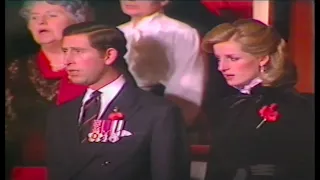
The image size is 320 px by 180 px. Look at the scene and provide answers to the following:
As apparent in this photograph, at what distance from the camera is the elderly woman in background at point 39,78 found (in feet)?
2.74

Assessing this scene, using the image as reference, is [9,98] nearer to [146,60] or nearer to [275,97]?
[146,60]

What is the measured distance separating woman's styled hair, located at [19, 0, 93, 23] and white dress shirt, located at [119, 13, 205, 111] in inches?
2.6

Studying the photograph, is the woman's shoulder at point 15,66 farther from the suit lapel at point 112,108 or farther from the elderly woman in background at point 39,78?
the suit lapel at point 112,108

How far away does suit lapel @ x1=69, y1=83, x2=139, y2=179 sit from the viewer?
0.81 meters

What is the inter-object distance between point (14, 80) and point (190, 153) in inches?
13.3

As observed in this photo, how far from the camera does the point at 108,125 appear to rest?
2.70 ft

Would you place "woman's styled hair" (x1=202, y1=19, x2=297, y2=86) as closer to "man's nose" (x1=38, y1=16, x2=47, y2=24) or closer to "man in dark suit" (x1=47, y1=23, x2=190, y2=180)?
"man in dark suit" (x1=47, y1=23, x2=190, y2=180)

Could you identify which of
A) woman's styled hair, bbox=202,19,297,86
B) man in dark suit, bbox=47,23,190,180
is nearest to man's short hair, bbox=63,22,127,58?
man in dark suit, bbox=47,23,190,180

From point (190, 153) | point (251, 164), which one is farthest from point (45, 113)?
point (251, 164)

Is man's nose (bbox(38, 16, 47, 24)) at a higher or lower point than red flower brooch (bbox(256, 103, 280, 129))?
higher

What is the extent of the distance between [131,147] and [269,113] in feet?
0.81

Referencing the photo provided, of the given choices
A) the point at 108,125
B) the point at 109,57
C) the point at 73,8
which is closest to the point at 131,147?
the point at 108,125

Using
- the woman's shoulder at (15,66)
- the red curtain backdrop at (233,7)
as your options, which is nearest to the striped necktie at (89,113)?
the woman's shoulder at (15,66)

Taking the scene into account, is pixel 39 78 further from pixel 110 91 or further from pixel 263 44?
pixel 263 44
